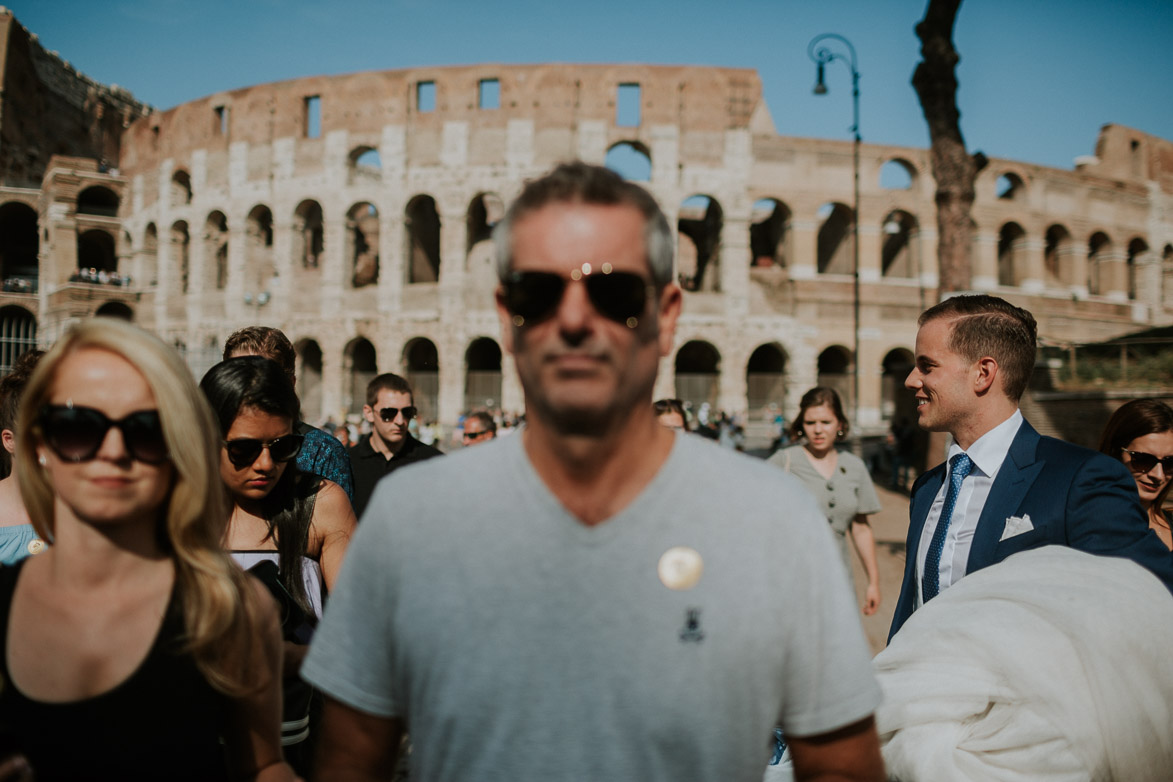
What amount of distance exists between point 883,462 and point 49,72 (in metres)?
43.1

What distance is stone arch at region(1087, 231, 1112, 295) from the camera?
98.0 feet

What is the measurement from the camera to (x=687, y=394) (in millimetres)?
25062

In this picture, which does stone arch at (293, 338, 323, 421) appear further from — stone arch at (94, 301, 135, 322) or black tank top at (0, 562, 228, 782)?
black tank top at (0, 562, 228, 782)

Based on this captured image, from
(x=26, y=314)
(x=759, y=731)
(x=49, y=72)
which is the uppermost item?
(x=49, y=72)

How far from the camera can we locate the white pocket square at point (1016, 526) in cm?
225

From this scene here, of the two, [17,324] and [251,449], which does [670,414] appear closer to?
[251,449]

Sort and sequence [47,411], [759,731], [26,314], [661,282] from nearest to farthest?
[759,731] → [661,282] → [47,411] → [26,314]

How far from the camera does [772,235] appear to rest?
2894 cm

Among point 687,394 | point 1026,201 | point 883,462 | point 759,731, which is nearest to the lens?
point 759,731

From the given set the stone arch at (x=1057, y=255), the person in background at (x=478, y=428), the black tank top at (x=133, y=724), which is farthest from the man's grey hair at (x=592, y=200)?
the stone arch at (x=1057, y=255)

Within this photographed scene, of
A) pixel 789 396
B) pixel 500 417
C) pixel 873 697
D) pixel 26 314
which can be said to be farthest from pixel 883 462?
pixel 26 314

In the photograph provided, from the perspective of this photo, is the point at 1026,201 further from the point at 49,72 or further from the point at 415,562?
the point at 49,72

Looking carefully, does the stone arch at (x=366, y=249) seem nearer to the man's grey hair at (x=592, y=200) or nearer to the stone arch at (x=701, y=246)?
the stone arch at (x=701, y=246)

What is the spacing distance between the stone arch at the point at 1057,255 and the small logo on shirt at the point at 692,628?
32.8m
